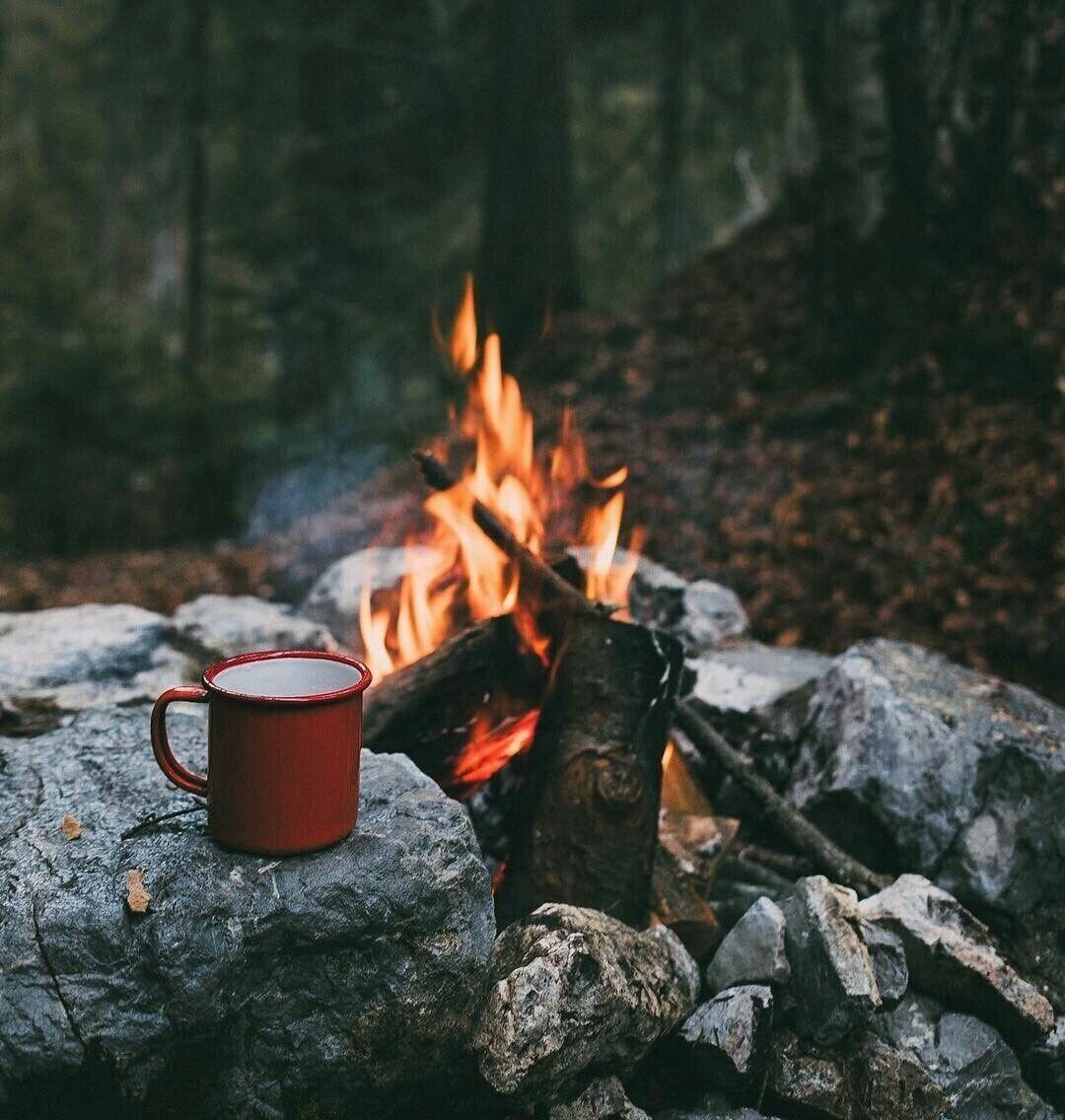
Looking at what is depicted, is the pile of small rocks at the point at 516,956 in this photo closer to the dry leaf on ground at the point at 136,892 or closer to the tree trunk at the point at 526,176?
the dry leaf on ground at the point at 136,892

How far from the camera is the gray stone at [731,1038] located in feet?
7.88

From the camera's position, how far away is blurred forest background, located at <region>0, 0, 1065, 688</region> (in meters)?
6.16

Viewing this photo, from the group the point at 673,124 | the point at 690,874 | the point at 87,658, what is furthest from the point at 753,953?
the point at 673,124

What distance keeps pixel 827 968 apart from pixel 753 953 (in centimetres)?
19

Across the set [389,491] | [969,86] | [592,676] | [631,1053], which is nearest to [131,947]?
[631,1053]

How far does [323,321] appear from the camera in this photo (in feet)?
42.3

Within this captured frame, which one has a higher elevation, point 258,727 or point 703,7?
point 703,7

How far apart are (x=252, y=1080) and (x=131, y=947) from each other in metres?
0.36

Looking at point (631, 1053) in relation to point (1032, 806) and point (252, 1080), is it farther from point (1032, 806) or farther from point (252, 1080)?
point (1032, 806)

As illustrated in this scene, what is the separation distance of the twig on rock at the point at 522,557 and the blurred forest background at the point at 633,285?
1.60 metres

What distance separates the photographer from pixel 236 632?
13.8 feet

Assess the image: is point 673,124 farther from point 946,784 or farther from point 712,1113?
point 712,1113

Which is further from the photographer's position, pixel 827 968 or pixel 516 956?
pixel 827 968

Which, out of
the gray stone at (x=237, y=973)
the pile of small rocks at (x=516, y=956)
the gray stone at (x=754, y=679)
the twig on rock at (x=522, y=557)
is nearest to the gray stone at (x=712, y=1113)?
the pile of small rocks at (x=516, y=956)
